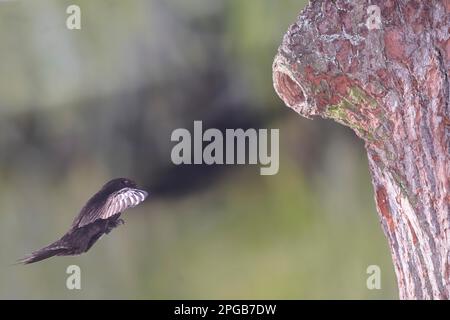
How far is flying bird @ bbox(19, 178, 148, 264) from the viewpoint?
8.09 ft

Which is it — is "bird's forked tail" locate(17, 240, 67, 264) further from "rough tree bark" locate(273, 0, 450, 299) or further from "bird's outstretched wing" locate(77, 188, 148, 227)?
"rough tree bark" locate(273, 0, 450, 299)

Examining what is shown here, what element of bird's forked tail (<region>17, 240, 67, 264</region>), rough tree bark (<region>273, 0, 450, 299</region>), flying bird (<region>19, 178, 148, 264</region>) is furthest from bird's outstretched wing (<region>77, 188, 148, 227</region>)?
rough tree bark (<region>273, 0, 450, 299</region>)

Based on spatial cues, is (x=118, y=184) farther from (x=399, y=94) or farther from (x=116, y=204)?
(x=399, y=94)

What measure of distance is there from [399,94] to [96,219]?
1507 millimetres

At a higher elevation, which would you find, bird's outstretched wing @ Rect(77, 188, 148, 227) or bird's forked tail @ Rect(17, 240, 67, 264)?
bird's outstretched wing @ Rect(77, 188, 148, 227)

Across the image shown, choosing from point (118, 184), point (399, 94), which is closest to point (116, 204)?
point (118, 184)

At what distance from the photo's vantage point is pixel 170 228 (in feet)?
8.29

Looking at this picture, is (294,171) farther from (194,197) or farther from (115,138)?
(115,138)

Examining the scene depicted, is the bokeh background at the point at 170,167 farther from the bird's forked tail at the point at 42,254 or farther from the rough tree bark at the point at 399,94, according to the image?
the rough tree bark at the point at 399,94

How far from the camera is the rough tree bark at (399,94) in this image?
4.04 ft

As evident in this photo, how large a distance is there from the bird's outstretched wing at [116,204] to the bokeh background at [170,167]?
42mm

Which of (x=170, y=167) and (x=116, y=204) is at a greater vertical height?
(x=170, y=167)

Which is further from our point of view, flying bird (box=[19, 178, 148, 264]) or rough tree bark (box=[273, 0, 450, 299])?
flying bird (box=[19, 178, 148, 264])

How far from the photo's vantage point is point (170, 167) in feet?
8.23
